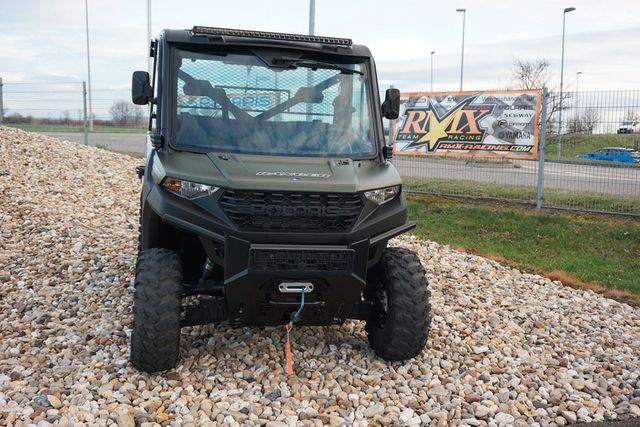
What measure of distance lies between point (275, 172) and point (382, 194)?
805 mm

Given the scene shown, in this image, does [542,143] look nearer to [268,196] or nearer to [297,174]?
[297,174]

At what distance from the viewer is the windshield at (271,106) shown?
17.0ft


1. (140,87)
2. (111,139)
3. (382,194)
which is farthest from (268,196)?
(111,139)

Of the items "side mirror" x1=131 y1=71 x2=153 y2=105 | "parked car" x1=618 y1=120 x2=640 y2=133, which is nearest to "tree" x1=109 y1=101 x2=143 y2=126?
"parked car" x1=618 y1=120 x2=640 y2=133

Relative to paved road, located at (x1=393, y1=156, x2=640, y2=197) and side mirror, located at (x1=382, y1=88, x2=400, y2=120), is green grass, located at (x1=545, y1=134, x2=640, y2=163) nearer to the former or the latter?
paved road, located at (x1=393, y1=156, x2=640, y2=197)

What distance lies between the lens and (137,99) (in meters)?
5.25

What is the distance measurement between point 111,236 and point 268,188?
4.96m

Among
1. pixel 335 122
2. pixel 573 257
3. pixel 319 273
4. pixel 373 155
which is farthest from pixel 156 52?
pixel 573 257

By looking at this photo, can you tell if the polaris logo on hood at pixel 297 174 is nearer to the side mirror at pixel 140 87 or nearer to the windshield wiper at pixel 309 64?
the windshield wiper at pixel 309 64

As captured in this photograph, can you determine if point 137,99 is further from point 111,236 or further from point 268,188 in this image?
point 111,236

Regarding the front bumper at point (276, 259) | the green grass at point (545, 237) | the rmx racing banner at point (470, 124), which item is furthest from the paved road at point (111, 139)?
the front bumper at point (276, 259)

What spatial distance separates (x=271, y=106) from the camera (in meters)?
5.31

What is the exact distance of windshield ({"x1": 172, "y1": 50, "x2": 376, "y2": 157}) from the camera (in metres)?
5.18

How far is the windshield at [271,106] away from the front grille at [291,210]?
59cm
